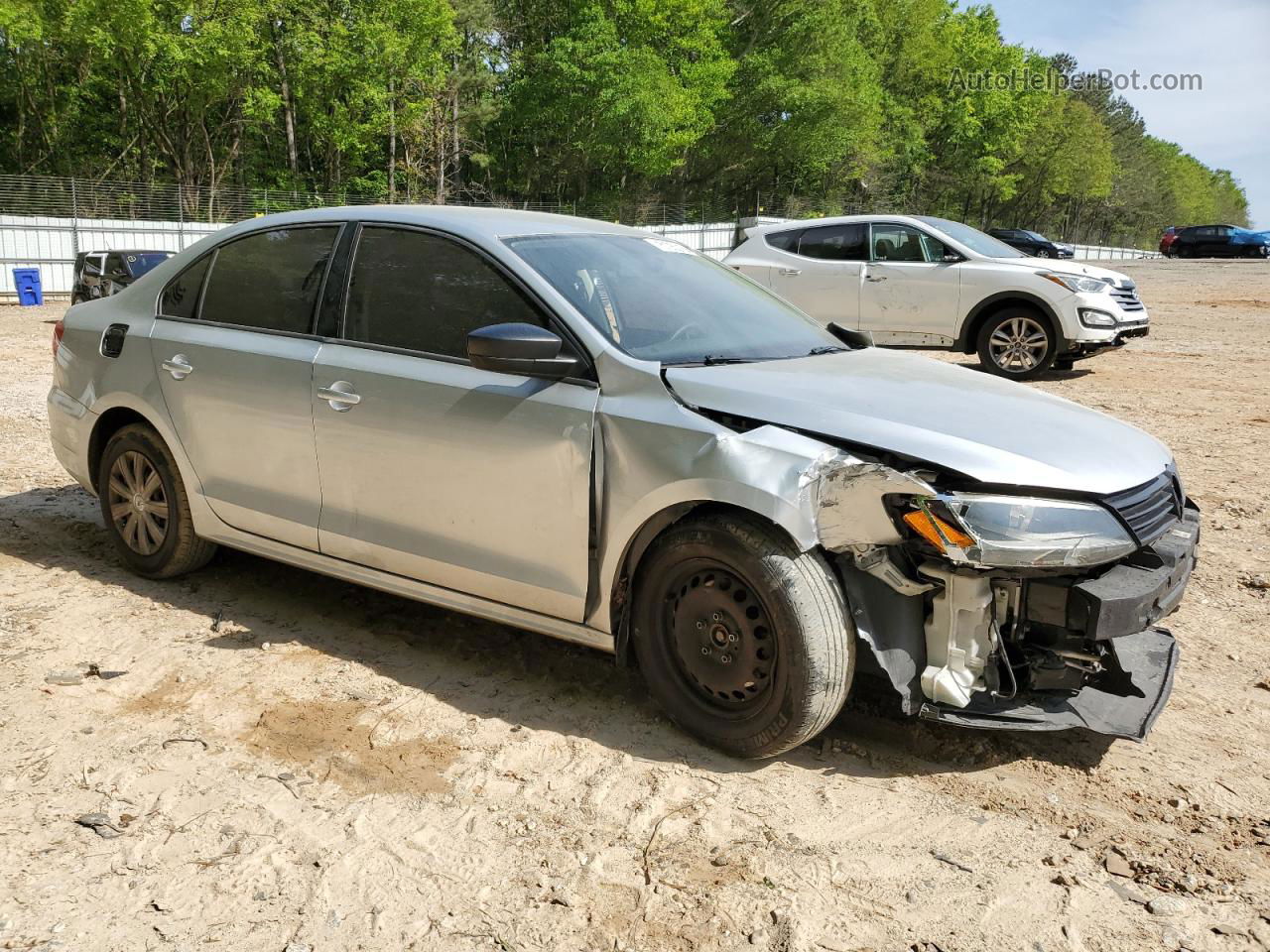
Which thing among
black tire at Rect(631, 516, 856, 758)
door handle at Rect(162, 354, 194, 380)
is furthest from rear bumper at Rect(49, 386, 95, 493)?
black tire at Rect(631, 516, 856, 758)

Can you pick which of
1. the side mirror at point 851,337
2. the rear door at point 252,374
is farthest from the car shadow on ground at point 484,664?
the side mirror at point 851,337

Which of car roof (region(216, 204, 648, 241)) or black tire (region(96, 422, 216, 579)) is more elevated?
car roof (region(216, 204, 648, 241))

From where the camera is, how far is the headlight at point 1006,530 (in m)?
2.96

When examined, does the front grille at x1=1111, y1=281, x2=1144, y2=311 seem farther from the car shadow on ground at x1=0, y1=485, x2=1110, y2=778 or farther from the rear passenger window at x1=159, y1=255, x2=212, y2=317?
the rear passenger window at x1=159, y1=255, x2=212, y2=317

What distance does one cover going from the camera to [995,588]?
123 inches

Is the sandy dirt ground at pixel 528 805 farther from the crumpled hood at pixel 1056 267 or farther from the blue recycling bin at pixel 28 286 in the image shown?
the blue recycling bin at pixel 28 286

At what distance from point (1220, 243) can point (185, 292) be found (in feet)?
175

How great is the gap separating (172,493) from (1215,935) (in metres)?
4.22

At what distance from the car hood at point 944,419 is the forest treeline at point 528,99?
37.3 meters

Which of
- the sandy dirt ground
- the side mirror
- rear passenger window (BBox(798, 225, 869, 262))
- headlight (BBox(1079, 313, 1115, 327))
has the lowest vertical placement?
the sandy dirt ground

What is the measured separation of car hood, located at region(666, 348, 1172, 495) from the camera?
3072mm

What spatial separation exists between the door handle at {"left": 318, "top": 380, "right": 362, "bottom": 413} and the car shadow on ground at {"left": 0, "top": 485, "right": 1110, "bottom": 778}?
1006mm

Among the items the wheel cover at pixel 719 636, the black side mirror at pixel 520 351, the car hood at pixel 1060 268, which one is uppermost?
the car hood at pixel 1060 268

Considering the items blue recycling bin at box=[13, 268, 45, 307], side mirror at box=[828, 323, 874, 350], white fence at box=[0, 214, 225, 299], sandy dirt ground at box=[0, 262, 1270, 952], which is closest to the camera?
sandy dirt ground at box=[0, 262, 1270, 952]
